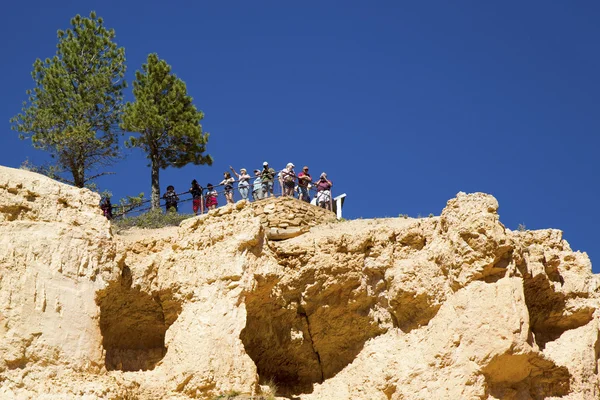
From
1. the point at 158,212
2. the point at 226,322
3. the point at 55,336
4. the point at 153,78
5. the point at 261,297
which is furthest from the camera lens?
the point at 153,78

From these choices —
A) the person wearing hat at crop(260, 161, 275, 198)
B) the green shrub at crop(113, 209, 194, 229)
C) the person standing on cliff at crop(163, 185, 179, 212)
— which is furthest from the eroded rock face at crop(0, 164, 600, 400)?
the person standing on cliff at crop(163, 185, 179, 212)

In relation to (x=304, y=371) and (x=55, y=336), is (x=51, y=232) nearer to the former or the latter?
(x=55, y=336)

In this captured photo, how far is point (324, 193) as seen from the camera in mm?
→ 35938

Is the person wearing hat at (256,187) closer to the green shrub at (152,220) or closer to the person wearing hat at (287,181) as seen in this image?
the person wearing hat at (287,181)

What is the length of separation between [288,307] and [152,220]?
812 cm

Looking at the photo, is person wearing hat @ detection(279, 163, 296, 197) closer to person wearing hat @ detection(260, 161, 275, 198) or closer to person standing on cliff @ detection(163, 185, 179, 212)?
person wearing hat @ detection(260, 161, 275, 198)

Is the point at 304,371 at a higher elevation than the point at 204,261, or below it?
below

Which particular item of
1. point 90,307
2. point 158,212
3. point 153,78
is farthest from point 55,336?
point 153,78

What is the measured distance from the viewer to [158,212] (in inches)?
1491

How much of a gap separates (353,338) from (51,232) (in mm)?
8498

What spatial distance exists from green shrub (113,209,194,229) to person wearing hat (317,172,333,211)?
166 inches

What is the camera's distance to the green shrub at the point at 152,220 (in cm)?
3641

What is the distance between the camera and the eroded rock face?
86.8 ft

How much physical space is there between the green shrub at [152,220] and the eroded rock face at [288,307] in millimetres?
3748
